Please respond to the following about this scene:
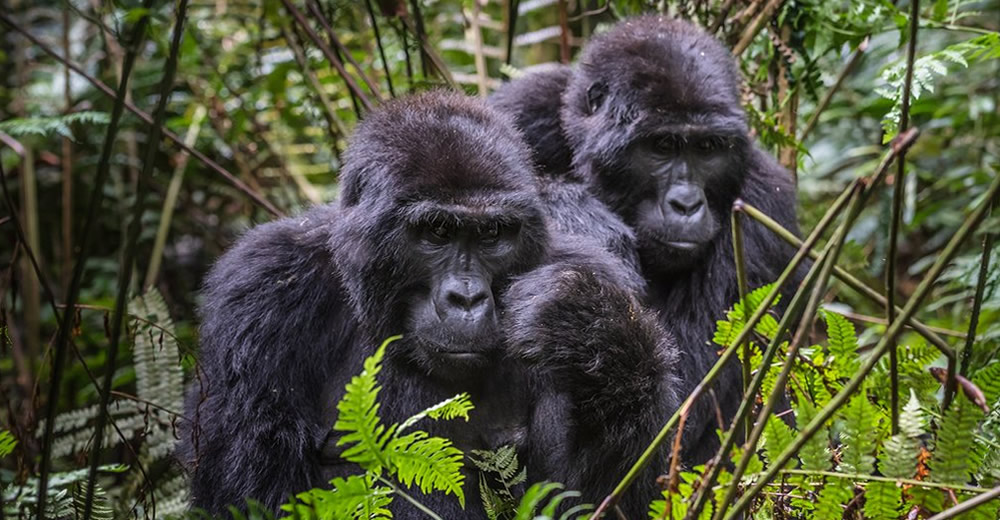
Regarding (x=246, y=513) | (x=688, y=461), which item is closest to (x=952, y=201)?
(x=688, y=461)

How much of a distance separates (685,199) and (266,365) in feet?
5.91

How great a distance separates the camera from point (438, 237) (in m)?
3.09

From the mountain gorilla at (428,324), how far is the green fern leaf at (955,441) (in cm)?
106

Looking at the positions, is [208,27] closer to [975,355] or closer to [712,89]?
[712,89]

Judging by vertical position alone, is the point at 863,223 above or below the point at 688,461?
above

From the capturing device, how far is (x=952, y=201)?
19.4 ft

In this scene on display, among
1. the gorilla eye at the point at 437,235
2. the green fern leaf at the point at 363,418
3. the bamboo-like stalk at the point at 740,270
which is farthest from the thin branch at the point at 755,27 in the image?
the green fern leaf at the point at 363,418

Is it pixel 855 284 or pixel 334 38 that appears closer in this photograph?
pixel 855 284

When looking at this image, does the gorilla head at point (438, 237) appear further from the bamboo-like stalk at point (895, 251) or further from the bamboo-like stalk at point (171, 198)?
the bamboo-like stalk at point (171, 198)

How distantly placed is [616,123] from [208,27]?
3.84 m

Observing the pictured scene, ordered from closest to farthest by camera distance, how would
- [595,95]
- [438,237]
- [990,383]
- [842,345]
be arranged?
[990,383] → [842,345] → [438,237] → [595,95]

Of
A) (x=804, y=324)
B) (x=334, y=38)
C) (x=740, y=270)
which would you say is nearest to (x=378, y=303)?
(x=740, y=270)

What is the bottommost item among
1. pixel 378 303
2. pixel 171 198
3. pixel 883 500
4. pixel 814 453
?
pixel 883 500

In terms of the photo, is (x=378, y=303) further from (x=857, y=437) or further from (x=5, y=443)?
(x=857, y=437)
